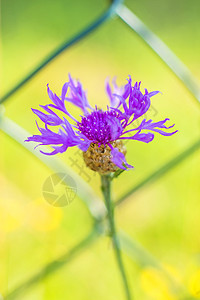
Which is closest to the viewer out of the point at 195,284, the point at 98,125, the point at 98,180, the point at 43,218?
the point at 98,125

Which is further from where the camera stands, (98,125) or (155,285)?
(155,285)

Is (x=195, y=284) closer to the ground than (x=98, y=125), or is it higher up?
closer to the ground

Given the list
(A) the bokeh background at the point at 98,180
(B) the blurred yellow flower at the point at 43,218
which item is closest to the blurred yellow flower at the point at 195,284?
(A) the bokeh background at the point at 98,180

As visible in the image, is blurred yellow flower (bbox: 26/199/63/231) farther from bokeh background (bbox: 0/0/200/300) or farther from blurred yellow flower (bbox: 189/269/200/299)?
blurred yellow flower (bbox: 189/269/200/299)

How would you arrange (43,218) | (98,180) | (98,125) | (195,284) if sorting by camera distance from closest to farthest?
(98,125) < (195,284) < (43,218) < (98,180)

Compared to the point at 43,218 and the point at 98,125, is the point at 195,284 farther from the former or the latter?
the point at 98,125

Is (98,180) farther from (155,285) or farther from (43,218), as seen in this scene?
(155,285)

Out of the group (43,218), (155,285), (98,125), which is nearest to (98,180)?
(43,218)
